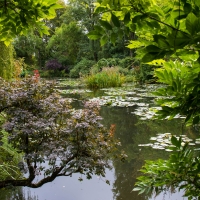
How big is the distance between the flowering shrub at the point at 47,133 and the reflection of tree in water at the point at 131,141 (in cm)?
60

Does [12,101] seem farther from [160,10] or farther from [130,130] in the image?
[130,130]

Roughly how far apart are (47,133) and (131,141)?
6.96 ft

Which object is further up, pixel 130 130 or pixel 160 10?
pixel 160 10

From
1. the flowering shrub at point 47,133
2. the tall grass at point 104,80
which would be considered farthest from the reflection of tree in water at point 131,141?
the tall grass at point 104,80

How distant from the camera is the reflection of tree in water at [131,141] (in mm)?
2648

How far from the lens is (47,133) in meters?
2.13

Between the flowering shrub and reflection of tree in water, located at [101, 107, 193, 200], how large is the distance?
603 mm

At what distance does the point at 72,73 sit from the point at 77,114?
52.1ft

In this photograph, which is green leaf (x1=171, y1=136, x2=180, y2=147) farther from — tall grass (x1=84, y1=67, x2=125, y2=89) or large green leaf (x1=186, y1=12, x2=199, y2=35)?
tall grass (x1=84, y1=67, x2=125, y2=89)

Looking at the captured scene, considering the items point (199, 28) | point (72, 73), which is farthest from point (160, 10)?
point (72, 73)

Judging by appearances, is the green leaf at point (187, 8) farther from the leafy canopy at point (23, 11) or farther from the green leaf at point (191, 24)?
the leafy canopy at point (23, 11)

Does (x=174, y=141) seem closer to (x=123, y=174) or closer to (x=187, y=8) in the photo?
(x=187, y=8)

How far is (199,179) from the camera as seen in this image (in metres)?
0.80

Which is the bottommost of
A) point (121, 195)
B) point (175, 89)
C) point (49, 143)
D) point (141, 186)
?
point (121, 195)
